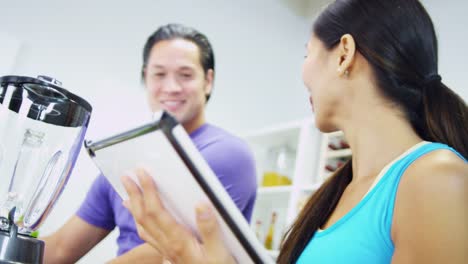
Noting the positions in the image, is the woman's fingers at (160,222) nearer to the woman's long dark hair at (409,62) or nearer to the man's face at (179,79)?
the woman's long dark hair at (409,62)

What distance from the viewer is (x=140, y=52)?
2.54 metres

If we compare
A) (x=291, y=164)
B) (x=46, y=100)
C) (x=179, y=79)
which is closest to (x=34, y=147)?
(x=46, y=100)

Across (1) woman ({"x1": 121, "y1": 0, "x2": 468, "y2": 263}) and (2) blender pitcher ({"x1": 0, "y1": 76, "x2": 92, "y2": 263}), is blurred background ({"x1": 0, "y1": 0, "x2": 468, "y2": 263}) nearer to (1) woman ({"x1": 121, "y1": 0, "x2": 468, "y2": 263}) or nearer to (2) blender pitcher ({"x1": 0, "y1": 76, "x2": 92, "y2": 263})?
(2) blender pitcher ({"x1": 0, "y1": 76, "x2": 92, "y2": 263})

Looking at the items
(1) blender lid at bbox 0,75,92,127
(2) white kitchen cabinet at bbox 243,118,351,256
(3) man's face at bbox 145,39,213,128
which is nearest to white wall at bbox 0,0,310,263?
(2) white kitchen cabinet at bbox 243,118,351,256

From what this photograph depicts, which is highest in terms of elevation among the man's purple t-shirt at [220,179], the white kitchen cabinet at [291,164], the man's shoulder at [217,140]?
the man's shoulder at [217,140]

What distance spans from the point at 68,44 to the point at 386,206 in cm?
194

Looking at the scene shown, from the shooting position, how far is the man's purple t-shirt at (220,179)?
52.4 inches

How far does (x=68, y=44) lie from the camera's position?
2322mm

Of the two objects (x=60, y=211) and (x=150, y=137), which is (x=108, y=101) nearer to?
(x=60, y=211)

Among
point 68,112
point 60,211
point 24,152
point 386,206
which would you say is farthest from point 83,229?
point 386,206

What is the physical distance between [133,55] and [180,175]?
204 centimetres

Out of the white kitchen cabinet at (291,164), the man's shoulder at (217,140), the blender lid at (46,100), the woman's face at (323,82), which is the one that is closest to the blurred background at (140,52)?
the white kitchen cabinet at (291,164)

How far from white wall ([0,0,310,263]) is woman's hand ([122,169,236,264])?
1.62 metres

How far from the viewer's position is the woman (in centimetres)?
63
